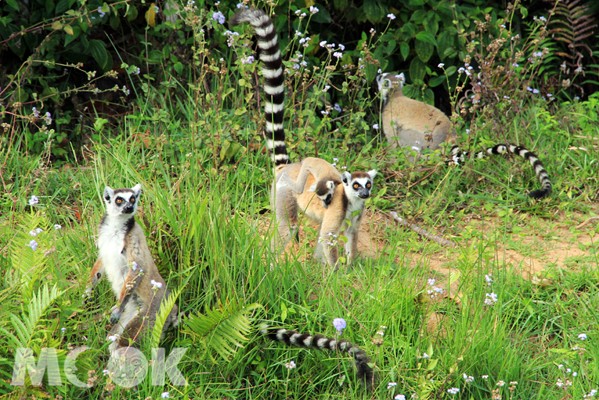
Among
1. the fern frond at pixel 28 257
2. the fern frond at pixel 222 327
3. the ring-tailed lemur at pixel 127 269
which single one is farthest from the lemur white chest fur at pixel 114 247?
the fern frond at pixel 222 327

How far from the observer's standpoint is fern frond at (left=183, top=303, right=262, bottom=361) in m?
4.14

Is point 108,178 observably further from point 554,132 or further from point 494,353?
point 554,132

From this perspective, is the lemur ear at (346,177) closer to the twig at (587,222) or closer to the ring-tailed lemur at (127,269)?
the ring-tailed lemur at (127,269)

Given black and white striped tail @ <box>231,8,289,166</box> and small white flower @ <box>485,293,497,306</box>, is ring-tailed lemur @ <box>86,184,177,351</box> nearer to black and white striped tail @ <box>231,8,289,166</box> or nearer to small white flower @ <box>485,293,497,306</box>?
black and white striped tail @ <box>231,8,289,166</box>

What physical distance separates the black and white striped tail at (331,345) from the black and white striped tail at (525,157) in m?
2.68

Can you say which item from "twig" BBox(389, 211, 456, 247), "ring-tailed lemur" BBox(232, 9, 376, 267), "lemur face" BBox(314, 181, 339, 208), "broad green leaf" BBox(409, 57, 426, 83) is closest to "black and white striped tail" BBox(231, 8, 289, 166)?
"ring-tailed lemur" BBox(232, 9, 376, 267)

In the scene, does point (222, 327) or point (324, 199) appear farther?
point (324, 199)

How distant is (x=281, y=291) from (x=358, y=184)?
1077 mm

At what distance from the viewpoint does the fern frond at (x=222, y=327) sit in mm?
4145

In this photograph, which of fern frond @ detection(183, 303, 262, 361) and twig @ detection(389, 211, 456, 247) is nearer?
fern frond @ detection(183, 303, 262, 361)

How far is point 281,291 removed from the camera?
187 inches

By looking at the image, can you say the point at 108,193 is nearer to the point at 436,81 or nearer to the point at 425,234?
the point at 425,234

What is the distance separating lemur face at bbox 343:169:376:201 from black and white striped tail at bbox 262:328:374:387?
1.41 m

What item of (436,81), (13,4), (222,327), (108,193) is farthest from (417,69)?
(222,327)
